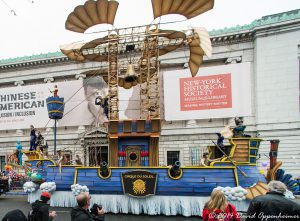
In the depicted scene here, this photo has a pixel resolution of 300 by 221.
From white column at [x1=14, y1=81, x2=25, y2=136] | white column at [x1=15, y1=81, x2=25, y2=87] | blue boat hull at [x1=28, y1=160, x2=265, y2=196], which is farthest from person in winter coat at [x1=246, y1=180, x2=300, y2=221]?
white column at [x1=15, y1=81, x2=25, y2=87]

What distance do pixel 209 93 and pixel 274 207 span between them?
81.4ft

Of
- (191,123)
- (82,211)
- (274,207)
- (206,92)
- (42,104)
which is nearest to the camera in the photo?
(274,207)

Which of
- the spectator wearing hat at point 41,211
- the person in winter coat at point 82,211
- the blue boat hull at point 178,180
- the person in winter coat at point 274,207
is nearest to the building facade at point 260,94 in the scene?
the blue boat hull at point 178,180

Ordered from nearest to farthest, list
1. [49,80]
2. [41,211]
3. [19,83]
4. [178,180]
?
[41,211] < [178,180] < [49,80] < [19,83]

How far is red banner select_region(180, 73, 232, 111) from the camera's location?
1120 inches

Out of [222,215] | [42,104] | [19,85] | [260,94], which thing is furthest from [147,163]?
[19,85]

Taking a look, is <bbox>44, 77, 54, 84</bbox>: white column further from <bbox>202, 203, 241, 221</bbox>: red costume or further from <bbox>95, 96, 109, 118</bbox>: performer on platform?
<bbox>202, 203, 241, 221</bbox>: red costume

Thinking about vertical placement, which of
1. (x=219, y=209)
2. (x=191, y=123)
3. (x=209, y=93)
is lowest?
(x=219, y=209)

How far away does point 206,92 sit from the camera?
95.2ft

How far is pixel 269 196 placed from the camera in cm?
469

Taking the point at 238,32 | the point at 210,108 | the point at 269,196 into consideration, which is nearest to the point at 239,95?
the point at 210,108

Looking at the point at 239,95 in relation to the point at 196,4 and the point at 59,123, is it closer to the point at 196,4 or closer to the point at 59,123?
the point at 196,4

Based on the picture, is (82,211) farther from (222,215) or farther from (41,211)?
(222,215)

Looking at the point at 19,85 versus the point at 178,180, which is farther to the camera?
the point at 19,85
